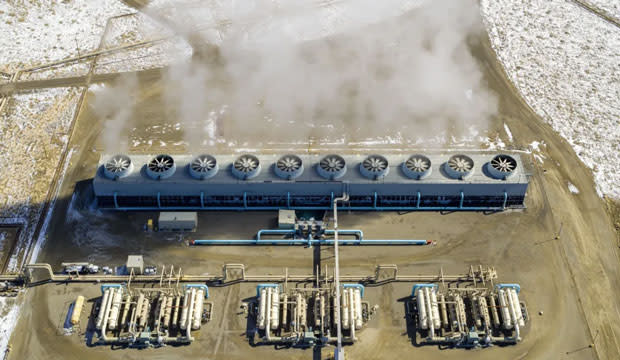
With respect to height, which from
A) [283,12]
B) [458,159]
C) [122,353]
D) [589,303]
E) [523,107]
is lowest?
[122,353]

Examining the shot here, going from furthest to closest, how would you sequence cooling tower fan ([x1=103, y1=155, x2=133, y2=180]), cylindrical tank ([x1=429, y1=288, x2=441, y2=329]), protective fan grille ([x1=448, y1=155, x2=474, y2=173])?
protective fan grille ([x1=448, y1=155, x2=474, y2=173]), cooling tower fan ([x1=103, y1=155, x2=133, y2=180]), cylindrical tank ([x1=429, y1=288, x2=441, y2=329])

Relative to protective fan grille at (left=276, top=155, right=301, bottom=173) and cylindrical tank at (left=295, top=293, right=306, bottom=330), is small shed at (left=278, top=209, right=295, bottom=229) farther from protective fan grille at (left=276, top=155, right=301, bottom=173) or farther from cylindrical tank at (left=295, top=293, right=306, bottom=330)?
cylindrical tank at (left=295, top=293, right=306, bottom=330)

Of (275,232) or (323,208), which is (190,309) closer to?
(275,232)

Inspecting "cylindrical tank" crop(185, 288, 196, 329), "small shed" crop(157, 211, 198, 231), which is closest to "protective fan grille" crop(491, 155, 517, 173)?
"small shed" crop(157, 211, 198, 231)

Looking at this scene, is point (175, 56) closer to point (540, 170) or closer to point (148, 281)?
point (148, 281)

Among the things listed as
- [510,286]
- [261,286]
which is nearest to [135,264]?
[261,286]

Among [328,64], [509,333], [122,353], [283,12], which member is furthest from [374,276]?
[283,12]
